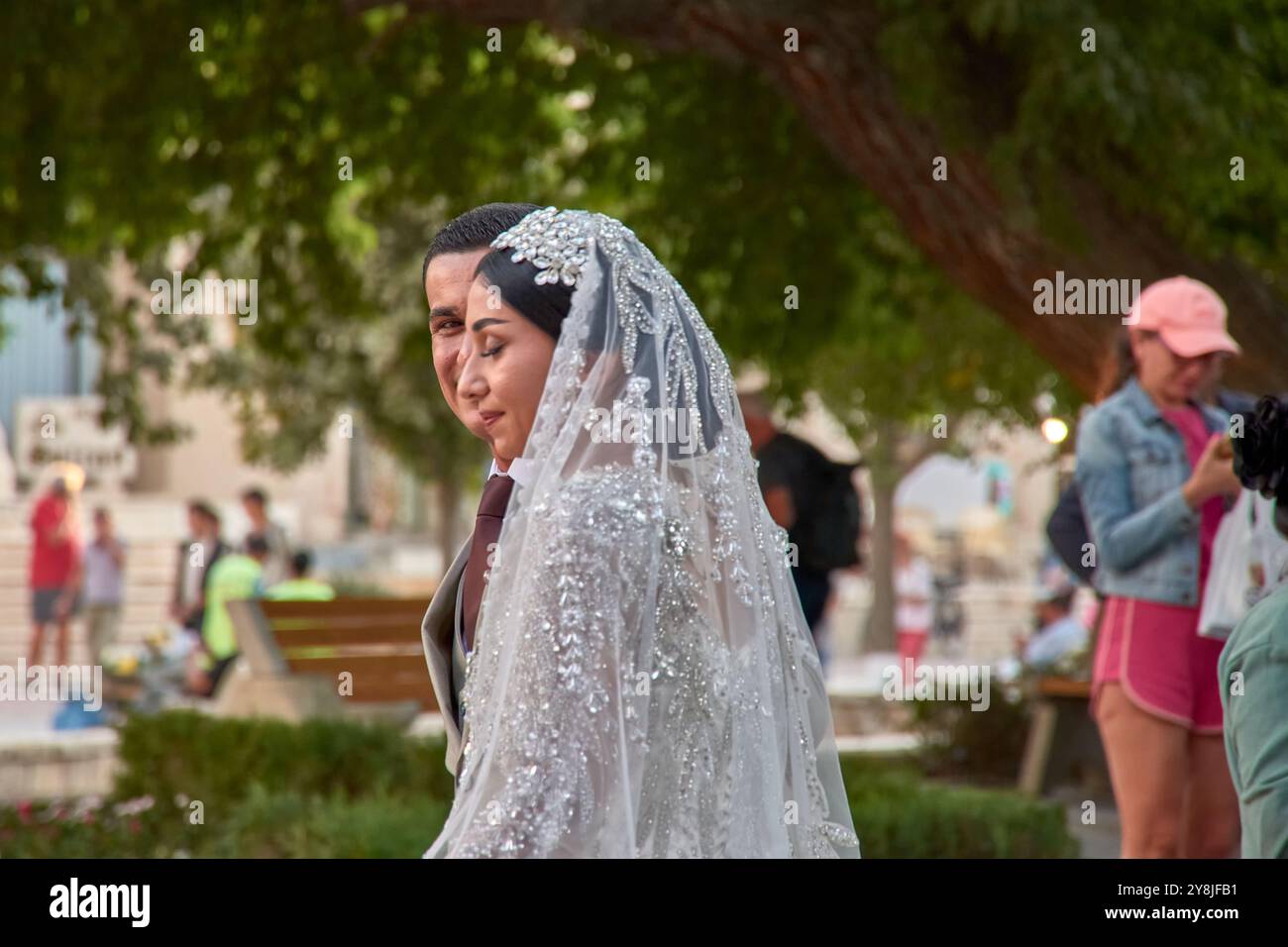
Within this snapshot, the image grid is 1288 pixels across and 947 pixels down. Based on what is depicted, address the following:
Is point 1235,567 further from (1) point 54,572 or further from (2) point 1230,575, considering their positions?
(1) point 54,572

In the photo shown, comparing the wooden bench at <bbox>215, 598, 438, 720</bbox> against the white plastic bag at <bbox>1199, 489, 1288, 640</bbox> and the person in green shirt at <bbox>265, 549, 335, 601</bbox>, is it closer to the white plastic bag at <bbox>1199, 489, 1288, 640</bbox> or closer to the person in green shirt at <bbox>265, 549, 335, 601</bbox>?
the person in green shirt at <bbox>265, 549, 335, 601</bbox>

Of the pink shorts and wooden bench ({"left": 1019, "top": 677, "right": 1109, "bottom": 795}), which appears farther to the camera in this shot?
wooden bench ({"left": 1019, "top": 677, "right": 1109, "bottom": 795})

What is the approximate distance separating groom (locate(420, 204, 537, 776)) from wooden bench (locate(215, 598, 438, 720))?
266 inches

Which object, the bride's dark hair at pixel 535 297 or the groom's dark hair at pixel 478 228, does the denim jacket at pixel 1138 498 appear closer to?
the groom's dark hair at pixel 478 228

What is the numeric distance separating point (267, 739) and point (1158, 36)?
5.08 meters

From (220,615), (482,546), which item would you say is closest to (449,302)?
(482,546)

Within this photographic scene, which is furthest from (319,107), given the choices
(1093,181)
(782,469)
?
(1093,181)

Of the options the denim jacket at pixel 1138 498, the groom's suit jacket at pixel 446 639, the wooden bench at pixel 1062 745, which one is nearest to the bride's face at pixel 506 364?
the groom's suit jacket at pixel 446 639

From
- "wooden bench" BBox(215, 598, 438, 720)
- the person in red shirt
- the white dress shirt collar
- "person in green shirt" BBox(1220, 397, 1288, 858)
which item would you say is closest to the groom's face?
the white dress shirt collar

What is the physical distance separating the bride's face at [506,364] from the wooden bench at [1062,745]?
25.5 ft

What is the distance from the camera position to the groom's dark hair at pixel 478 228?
3.02 metres

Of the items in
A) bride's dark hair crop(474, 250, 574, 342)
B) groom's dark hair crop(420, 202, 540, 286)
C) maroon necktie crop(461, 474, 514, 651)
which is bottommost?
maroon necktie crop(461, 474, 514, 651)

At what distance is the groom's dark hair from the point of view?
3.02 m
